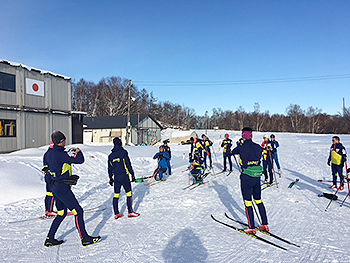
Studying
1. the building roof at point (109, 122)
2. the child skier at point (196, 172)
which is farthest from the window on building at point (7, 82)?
the building roof at point (109, 122)

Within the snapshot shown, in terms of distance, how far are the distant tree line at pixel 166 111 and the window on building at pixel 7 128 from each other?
37.9 metres

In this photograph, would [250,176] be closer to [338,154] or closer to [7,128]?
[338,154]

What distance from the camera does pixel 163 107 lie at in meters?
87.9

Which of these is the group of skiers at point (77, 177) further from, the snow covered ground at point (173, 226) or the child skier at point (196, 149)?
the child skier at point (196, 149)

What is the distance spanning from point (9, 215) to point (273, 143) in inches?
370

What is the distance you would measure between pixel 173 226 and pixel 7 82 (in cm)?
1538

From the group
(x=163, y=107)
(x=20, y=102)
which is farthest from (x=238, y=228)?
(x=163, y=107)

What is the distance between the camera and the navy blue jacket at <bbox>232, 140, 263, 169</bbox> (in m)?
4.98

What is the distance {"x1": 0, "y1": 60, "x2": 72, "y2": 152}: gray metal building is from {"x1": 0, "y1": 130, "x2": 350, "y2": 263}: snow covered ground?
752 cm

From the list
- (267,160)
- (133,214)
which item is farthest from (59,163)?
(267,160)

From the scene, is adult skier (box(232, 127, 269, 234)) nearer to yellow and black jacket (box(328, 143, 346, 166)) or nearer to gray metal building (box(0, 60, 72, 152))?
yellow and black jacket (box(328, 143, 346, 166))

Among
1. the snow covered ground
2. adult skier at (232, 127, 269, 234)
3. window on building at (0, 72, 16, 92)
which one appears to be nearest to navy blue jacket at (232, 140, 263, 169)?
adult skier at (232, 127, 269, 234)

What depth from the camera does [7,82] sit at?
51.7 ft

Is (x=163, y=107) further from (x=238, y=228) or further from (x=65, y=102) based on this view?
(x=238, y=228)
